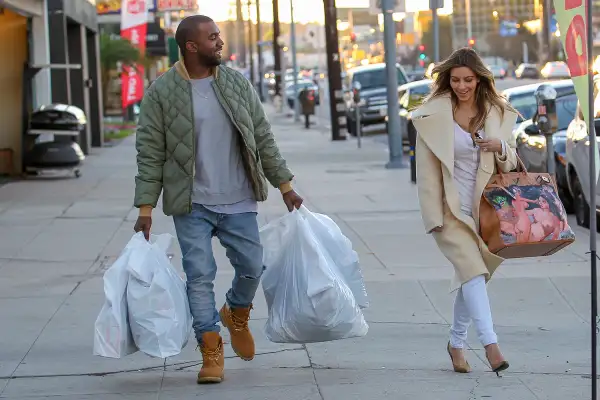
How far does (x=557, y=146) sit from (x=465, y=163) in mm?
7739

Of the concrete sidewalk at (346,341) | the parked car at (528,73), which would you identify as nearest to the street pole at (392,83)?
the concrete sidewalk at (346,341)

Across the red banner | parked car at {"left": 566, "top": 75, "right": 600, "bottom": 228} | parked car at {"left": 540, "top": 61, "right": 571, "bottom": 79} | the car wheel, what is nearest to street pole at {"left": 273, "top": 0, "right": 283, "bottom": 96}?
the red banner

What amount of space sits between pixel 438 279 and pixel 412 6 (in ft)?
38.4

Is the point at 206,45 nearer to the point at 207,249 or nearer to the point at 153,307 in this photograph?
the point at 207,249

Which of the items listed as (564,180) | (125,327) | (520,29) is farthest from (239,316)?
(520,29)

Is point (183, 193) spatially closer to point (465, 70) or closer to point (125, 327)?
point (125, 327)

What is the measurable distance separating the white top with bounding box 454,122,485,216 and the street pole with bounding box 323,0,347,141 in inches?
868

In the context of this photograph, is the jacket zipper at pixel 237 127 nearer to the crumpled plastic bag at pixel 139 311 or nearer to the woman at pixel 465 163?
the crumpled plastic bag at pixel 139 311

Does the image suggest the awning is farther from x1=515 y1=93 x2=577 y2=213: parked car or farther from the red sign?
the red sign

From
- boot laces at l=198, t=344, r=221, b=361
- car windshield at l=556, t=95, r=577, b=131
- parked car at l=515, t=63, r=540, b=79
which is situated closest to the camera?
boot laces at l=198, t=344, r=221, b=361

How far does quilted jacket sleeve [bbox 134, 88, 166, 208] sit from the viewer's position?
6172 mm

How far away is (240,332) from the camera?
21.4 ft

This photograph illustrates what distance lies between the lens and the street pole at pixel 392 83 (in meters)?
20.0

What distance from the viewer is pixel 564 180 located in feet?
44.3
